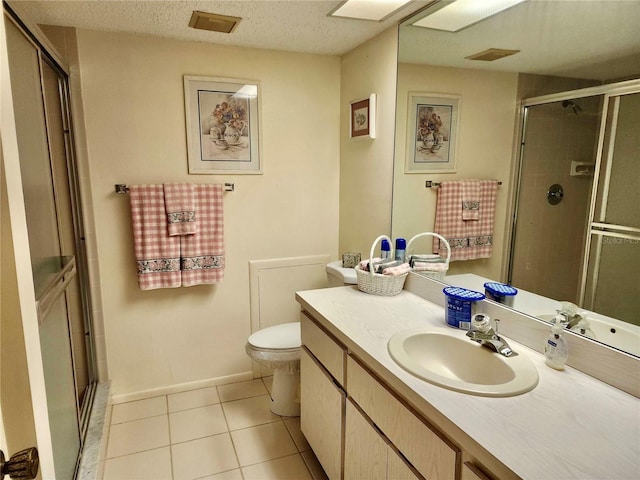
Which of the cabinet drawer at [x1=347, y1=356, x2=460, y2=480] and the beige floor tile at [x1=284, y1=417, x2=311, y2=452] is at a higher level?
the cabinet drawer at [x1=347, y1=356, x2=460, y2=480]

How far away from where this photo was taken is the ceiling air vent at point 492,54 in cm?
151

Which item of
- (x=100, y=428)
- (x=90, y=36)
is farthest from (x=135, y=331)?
(x=90, y=36)

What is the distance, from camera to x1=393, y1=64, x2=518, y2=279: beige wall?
153 centimetres

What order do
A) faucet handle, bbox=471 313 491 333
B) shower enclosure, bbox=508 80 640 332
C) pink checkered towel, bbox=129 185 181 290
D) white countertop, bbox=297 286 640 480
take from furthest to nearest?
pink checkered towel, bbox=129 185 181 290 < faucet handle, bbox=471 313 491 333 < shower enclosure, bbox=508 80 640 332 < white countertop, bbox=297 286 640 480

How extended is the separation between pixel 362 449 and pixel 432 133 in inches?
54.6

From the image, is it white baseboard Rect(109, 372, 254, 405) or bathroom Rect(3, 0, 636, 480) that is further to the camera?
white baseboard Rect(109, 372, 254, 405)

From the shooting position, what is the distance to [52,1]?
1.71 m

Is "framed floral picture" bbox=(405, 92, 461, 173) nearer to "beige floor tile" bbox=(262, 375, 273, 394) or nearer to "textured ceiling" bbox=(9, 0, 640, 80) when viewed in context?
"textured ceiling" bbox=(9, 0, 640, 80)

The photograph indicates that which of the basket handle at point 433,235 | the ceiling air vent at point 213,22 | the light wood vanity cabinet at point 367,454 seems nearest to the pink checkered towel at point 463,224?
the basket handle at point 433,235

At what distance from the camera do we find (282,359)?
215cm

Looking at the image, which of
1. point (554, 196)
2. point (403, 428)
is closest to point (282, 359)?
point (403, 428)

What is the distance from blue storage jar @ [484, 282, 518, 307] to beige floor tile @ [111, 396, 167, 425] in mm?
1933

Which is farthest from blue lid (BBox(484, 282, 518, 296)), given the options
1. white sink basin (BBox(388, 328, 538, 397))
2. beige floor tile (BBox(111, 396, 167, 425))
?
beige floor tile (BBox(111, 396, 167, 425))

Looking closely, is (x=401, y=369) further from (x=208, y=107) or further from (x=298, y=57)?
(x=298, y=57)
